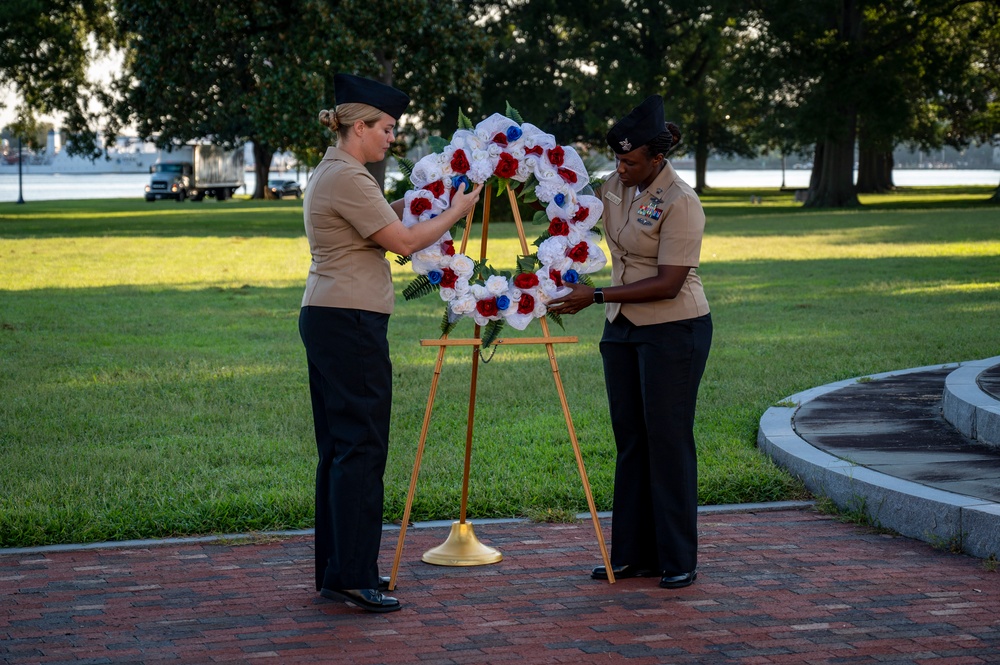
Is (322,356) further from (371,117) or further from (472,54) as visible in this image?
(472,54)

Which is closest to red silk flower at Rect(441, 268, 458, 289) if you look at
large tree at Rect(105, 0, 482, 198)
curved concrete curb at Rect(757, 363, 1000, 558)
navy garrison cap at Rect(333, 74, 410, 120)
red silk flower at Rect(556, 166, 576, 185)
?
red silk flower at Rect(556, 166, 576, 185)

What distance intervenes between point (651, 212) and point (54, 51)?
127 feet

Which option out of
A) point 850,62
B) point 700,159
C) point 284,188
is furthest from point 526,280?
point 284,188

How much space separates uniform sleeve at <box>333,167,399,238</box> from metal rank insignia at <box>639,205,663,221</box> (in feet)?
3.53

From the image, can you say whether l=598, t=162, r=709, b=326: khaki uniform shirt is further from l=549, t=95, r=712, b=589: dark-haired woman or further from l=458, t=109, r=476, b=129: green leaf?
l=458, t=109, r=476, b=129: green leaf

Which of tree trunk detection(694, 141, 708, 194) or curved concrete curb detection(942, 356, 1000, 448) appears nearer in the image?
curved concrete curb detection(942, 356, 1000, 448)

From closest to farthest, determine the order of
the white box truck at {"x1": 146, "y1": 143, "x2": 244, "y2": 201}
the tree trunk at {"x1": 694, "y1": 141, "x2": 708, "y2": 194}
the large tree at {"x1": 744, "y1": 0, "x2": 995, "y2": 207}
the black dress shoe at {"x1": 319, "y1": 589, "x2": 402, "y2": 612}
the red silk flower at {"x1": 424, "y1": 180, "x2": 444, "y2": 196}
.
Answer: the black dress shoe at {"x1": 319, "y1": 589, "x2": 402, "y2": 612} → the red silk flower at {"x1": 424, "y1": 180, "x2": 444, "y2": 196} → the large tree at {"x1": 744, "y1": 0, "x2": 995, "y2": 207} → the white box truck at {"x1": 146, "y1": 143, "x2": 244, "y2": 201} → the tree trunk at {"x1": 694, "y1": 141, "x2": 708, "y2": 194}

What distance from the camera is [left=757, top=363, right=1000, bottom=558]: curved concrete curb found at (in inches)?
225

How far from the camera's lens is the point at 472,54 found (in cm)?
3180

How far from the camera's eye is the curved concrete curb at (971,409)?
723cm

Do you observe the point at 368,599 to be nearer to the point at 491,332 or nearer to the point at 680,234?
the point at 491,332

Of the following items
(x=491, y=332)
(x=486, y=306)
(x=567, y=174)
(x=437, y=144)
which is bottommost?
(x=491, y=332)

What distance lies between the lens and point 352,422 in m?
5.01

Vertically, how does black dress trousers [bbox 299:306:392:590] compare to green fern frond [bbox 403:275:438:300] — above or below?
below
